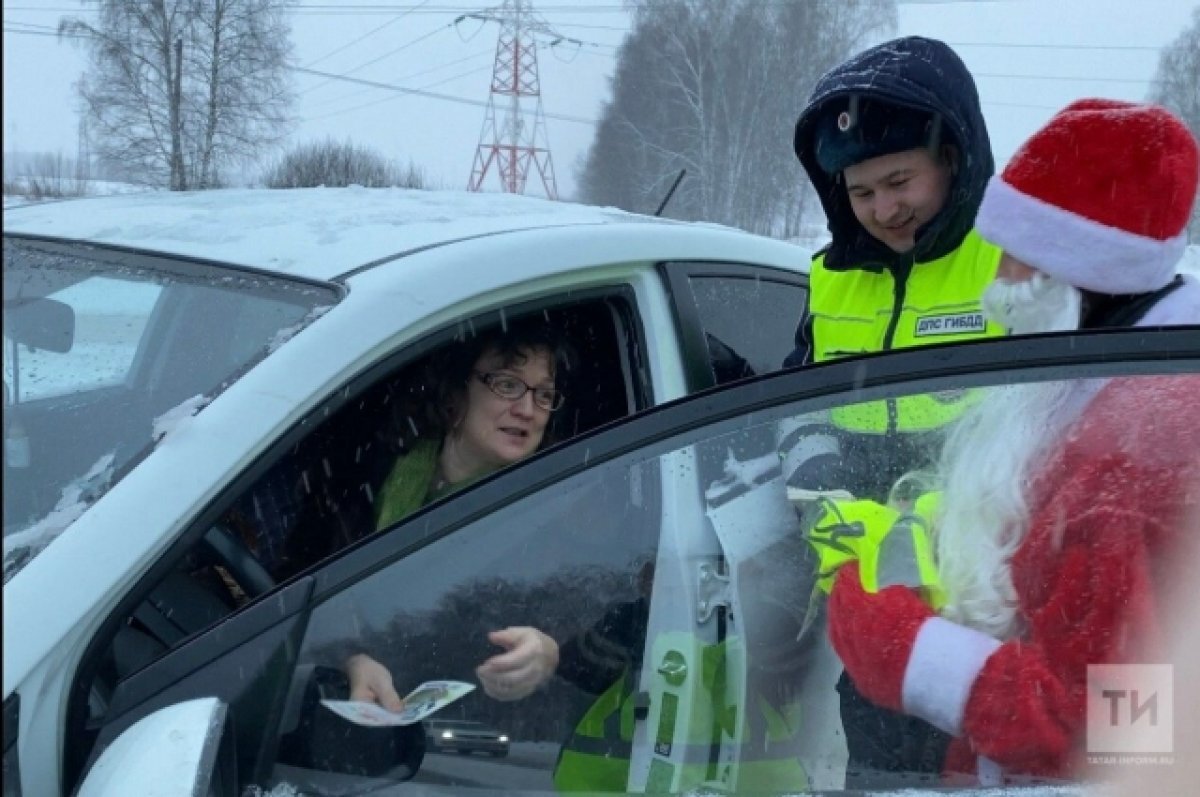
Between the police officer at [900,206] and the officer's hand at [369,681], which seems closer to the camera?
the officer's hand at [369,681]

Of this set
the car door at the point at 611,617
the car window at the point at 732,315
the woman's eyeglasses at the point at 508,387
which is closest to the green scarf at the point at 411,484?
the woman's eyeglasses at the point at 508,387

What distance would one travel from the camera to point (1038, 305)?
1686mm

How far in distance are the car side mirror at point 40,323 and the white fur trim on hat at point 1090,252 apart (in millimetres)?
1857

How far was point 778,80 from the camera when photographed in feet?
101

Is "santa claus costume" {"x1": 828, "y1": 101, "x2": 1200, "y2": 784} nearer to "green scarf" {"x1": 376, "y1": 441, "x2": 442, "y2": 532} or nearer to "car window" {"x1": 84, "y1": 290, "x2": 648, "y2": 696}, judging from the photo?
"car window" {"x1": 84, "y1": 290, "x2": 648, "y2": 696}

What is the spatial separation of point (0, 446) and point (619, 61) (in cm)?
3255

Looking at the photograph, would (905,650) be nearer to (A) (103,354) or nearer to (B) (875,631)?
(B) (875,631)

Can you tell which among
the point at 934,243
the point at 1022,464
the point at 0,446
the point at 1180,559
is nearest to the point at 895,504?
the point at 1022,464

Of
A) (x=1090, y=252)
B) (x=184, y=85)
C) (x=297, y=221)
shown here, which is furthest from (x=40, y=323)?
(x=184, y=85)

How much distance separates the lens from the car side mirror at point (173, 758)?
1190mm

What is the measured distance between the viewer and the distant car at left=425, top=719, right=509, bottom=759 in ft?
4.34

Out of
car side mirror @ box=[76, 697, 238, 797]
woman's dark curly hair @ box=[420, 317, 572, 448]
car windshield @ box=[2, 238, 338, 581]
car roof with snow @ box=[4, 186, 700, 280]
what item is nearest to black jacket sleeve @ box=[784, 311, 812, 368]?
car roof with snow @ box=[4, 186, 700, 280]

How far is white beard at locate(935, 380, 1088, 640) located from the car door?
0.03 metres

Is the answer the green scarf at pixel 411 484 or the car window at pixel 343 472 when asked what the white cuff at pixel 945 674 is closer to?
the car window at pixel 343 472
